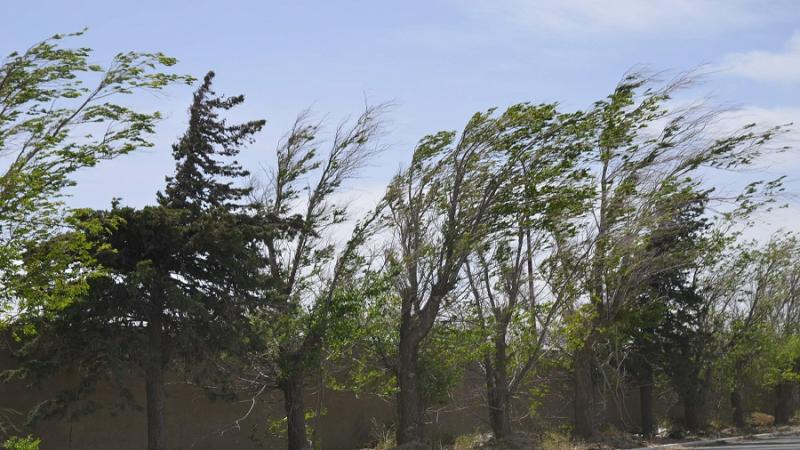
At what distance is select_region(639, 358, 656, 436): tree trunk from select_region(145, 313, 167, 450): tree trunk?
65.3ft

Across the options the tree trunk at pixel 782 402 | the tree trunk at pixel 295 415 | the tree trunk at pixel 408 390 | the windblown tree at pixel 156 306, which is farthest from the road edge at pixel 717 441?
the windblown tree at pixel 156 306

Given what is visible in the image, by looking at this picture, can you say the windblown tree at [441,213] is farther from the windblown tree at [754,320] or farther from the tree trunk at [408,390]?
the windblown tree at [754,320]

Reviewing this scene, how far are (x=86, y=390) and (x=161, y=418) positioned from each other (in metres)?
1.55

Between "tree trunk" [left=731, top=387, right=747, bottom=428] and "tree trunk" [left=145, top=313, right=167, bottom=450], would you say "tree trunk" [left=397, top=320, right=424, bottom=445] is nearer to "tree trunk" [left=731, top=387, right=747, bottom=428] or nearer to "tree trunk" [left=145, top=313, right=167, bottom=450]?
"tree trunk" [left=145, top=313, right=167, bottom=450]

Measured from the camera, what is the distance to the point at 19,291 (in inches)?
437

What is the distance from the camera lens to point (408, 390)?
2161 cm

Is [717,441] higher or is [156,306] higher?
[156,306]

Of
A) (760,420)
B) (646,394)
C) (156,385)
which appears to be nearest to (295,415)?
(156,385)

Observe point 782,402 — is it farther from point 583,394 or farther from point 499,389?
point 499,389

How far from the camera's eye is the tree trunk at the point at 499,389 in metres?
25.3

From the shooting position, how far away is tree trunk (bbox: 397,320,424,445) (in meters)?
21.5

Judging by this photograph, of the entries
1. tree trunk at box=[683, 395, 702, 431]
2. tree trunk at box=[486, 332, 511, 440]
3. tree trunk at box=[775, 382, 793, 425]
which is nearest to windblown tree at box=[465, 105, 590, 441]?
tree trunk at box=[486, 332, 511, 440]

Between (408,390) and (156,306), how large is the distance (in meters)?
6.50

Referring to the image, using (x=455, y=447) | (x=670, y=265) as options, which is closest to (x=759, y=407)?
(x=670, y=265)
